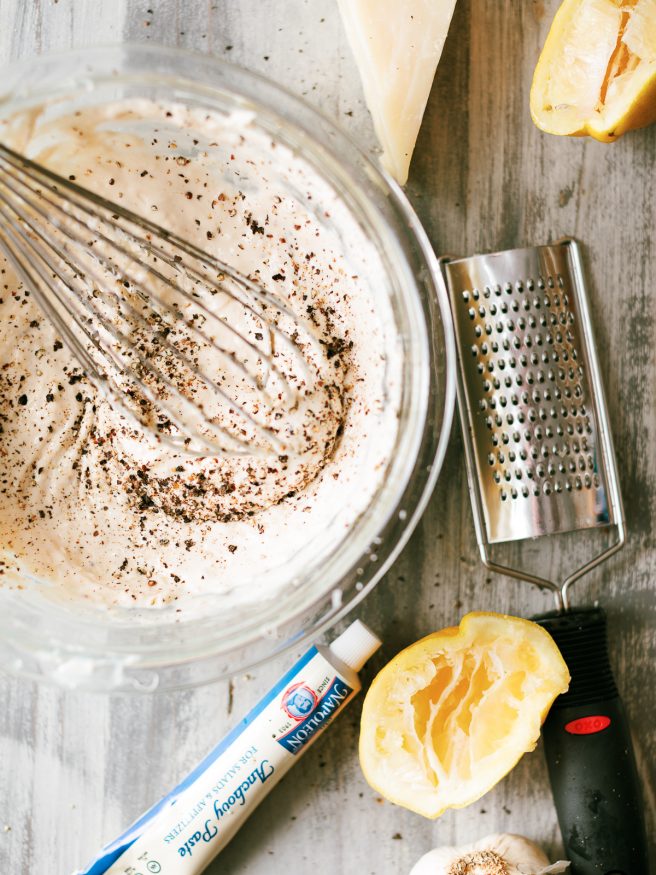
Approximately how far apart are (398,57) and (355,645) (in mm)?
481

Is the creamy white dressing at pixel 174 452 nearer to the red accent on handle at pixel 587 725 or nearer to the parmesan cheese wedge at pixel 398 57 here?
the parmesan cheese wedge at pixel 398 57

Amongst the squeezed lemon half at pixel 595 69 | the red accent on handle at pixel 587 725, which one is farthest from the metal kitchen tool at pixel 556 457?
the squeezed lemon half at pixel 595 69

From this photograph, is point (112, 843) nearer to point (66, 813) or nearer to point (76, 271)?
point (66, 813)

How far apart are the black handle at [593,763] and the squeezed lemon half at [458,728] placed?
1.8 inches

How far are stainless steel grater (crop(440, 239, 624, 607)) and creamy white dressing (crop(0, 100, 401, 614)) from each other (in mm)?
89

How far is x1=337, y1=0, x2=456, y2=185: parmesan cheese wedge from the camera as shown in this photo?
68 centimetres

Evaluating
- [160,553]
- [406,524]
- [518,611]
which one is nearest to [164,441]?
[160,553]

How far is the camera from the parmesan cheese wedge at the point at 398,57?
68 cm

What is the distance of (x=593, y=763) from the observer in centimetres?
71

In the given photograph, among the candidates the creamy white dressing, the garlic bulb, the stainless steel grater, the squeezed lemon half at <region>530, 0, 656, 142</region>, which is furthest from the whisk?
the garlic bulb

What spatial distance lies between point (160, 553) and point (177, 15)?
0.47 meters

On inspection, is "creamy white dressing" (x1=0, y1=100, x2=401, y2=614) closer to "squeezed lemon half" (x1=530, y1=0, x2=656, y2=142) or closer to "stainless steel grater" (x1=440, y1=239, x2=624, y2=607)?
"stainless steel grater" (x1=440, y1=239, x2=624, y2=607)

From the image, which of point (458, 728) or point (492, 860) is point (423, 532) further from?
point (492, 860)

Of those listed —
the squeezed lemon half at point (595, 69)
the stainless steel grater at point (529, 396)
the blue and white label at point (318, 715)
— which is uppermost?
the squeezed lemon half at point (595, 69)
